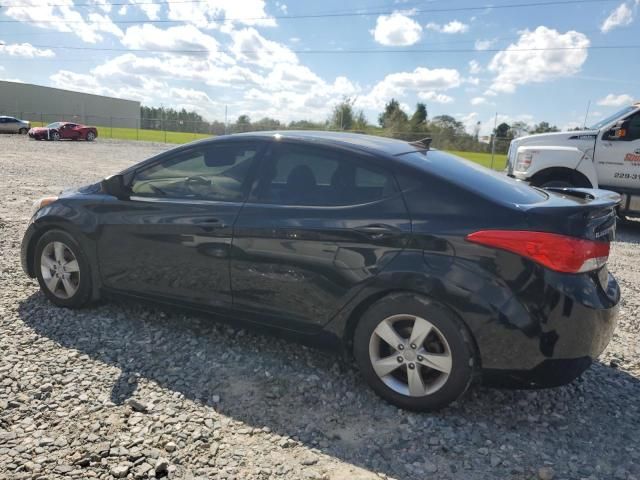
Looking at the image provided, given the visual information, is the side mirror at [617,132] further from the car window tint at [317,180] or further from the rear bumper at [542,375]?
the car window tint at [317,180]

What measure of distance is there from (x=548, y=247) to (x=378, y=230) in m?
0.92

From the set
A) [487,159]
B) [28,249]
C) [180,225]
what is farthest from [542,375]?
[487,159]

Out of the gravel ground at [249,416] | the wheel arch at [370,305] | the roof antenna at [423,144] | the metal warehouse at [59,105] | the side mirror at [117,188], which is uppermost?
the metal warehouse at [59,105]

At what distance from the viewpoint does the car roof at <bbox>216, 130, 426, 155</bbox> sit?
3318 millimetres

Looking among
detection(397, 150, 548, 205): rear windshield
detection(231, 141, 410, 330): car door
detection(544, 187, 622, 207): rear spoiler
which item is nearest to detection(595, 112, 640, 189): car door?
detection(544, 187, 622, 207): rear spoiler

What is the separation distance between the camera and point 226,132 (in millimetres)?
38594

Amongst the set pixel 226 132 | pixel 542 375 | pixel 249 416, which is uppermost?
pixel 226 132

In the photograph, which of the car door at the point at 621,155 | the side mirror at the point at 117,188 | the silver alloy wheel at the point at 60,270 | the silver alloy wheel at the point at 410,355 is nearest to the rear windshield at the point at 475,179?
the silver alloy wheel at the point at 410,355

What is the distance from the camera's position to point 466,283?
2.76m

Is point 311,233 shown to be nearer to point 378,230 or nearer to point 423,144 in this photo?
point 378,230

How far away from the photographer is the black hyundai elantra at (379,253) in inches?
107

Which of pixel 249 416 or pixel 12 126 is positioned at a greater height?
pixel 12 126

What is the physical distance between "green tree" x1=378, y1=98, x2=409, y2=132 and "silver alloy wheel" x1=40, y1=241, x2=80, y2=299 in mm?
38894

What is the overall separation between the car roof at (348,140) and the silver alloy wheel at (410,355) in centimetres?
110
